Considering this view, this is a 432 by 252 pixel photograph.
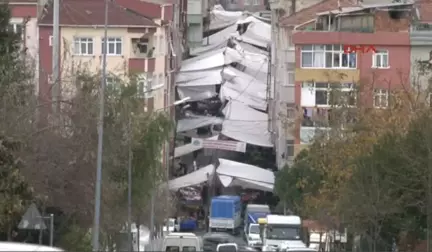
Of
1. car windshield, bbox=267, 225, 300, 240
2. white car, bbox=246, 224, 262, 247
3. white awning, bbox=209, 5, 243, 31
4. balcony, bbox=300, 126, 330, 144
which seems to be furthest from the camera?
white awning, bbox=209, 5, 243, 31

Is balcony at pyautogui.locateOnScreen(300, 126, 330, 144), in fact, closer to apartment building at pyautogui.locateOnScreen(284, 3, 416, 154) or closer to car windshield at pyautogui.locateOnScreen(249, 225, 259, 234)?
apartment building at pyautogui.locateOnScreen(284, 3, 416, 154)

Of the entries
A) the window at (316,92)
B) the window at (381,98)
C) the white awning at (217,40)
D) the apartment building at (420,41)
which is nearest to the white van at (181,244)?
the window at (381,98)

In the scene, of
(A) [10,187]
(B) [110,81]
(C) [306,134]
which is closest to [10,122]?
(A) [10,187]

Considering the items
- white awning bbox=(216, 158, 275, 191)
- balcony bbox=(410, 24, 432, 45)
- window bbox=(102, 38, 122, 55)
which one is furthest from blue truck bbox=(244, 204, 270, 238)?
balcony bbox=(410, 24, 432, 45)

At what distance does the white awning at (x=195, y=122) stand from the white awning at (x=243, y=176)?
11.3m

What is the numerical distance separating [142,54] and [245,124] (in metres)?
17.8

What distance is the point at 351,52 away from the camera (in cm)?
5891

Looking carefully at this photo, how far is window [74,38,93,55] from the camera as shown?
59.9 meters

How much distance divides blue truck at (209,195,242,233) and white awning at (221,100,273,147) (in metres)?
11.9

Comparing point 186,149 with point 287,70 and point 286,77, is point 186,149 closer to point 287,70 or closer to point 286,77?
point 287,70

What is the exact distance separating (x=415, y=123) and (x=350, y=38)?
73.2ft

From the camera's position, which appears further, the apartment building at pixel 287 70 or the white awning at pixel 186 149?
the white awning at pixel 186 149

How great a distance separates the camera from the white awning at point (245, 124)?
75.6m

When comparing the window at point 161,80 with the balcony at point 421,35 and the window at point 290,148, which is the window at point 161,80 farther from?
the balcony at point 421,35
